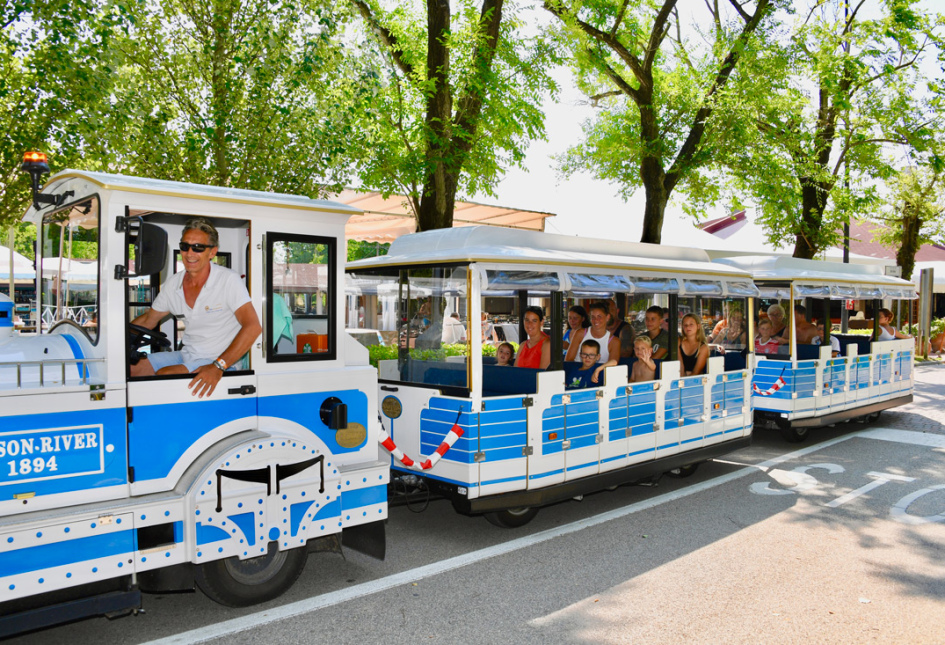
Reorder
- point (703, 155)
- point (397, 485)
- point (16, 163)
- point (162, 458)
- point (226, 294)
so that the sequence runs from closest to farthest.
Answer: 1. point (162, 458)
2. point (226, 294)
3. point (397, 485)
4. point (16, 163)
5. point (703, 155)

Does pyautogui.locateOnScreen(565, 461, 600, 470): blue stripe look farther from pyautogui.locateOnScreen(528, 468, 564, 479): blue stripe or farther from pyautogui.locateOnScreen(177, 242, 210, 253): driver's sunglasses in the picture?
pyautogui.locateOnScreen(177, 242, 210, 253): driver's sunglasses

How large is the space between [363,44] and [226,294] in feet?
21.9

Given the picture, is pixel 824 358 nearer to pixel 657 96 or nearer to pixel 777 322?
pixel 777 322

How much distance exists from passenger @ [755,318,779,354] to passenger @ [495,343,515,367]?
4593mm

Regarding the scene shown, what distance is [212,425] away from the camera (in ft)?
13.8

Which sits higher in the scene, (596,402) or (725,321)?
(725,321)

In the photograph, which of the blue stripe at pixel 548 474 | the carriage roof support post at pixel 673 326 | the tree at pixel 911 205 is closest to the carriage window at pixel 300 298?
the blue stripe at pixel 548 474

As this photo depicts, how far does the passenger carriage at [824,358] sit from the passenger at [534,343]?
4.11 meters

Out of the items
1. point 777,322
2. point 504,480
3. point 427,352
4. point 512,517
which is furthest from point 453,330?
point 777,322

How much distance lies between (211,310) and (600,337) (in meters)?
4.50

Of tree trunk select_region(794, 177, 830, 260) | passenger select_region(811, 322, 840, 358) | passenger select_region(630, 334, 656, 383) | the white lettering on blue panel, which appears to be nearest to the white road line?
the white lettering on blue panel

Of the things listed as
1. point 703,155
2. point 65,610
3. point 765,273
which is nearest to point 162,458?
point 65,610

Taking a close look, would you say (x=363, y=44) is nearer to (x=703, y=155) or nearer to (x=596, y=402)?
(x=596, y=402)

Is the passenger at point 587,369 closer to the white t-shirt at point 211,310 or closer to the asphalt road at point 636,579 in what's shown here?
the asphalt road at point 636,579
